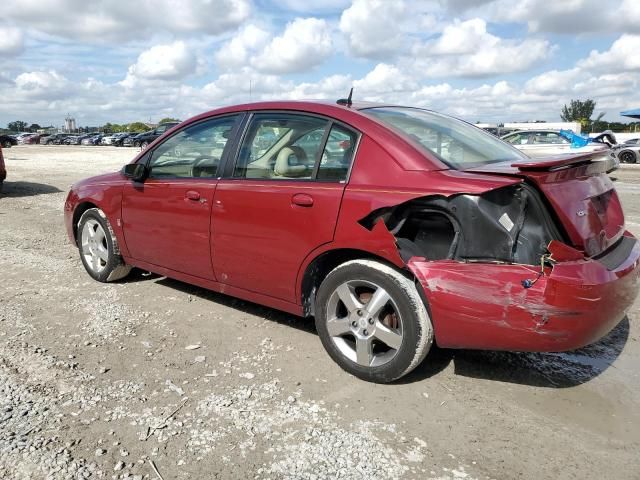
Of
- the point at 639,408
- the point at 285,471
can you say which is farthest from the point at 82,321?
the point at 639,408

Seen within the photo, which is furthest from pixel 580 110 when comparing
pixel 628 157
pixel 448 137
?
pixel 448 137

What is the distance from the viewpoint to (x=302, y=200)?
3412 mm

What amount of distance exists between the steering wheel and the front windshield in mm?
1222

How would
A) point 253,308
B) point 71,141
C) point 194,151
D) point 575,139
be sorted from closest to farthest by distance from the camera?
1. point 194,151
2. point 253,308
3. point 575,139
4. point 71,141

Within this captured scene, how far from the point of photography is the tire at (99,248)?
5.05 m

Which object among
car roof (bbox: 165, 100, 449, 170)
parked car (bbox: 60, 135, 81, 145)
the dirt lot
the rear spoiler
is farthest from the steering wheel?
parked car (bbox: 60, 135, 81, 145)

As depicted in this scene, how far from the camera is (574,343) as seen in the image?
2760 millimetres

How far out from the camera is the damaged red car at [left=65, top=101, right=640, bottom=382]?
2.76 m

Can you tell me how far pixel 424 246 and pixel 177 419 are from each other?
5.43 feet

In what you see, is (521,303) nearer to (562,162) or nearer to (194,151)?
(562,162)

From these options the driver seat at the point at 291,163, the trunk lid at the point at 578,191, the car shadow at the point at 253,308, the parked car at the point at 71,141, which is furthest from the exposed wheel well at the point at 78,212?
the parked car at the point at 71,141

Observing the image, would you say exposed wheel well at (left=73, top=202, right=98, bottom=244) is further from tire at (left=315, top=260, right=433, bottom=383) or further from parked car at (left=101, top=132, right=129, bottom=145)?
parked car at (left=101, top=132, right=129, bottom=145)

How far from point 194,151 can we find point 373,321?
2.10 metres

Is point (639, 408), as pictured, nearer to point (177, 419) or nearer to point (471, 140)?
point (471, 140)
